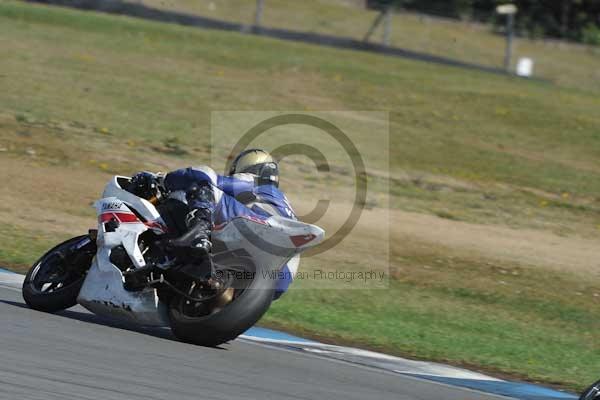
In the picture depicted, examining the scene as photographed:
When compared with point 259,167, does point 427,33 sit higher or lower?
higher

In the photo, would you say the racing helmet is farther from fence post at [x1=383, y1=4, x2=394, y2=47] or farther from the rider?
fence post at [x1=383, y1=4, x2=394, y2=47]

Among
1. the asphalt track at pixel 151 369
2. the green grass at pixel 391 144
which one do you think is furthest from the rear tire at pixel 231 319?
the green grass at pixel 391 144

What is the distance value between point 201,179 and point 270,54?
20.4 metres

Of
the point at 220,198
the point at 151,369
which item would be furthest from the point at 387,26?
the point at 151,369

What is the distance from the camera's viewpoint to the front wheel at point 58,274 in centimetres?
841

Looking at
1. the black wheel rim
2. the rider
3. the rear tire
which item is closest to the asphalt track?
the rear tire

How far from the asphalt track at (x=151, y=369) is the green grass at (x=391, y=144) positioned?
1.72 meters

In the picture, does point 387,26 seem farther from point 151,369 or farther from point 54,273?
point 151,369

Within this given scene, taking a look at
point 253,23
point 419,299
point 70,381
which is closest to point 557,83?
point 253,23

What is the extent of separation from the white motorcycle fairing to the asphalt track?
0.18 m

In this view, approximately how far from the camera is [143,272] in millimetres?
8070

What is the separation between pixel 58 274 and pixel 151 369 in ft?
6.07

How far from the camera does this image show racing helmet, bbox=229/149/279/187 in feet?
27.1

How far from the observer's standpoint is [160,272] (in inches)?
318
